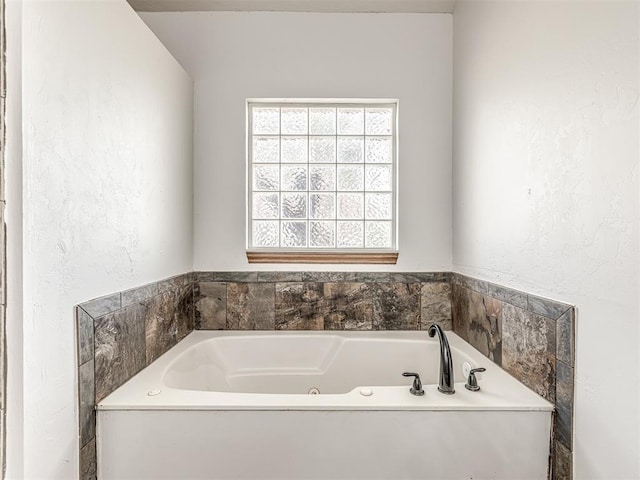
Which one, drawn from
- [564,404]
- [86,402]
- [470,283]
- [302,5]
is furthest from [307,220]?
[564,404]

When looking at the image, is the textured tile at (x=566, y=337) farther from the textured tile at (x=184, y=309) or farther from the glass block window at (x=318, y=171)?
the textured tile at (x=184, y=309)

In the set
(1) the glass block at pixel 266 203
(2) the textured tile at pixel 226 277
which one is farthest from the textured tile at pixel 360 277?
(1) the glass block at pixel 266 203

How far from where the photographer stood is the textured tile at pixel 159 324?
1.59 metres

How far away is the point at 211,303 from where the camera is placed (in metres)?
2.17

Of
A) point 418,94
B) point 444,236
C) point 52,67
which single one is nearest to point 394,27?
point 418,94

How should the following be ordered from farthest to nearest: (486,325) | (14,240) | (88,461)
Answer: (486,325)
(88,461)
(14,240)

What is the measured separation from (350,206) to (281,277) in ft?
2.04

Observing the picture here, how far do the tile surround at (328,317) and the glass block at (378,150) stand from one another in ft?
2.37

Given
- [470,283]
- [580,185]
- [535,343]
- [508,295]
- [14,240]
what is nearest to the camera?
[14,240]

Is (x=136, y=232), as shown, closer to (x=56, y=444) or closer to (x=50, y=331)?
(x=50, y=331)

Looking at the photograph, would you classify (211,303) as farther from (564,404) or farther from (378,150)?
(564,404)

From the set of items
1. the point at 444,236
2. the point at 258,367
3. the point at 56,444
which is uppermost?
the point at 444,236

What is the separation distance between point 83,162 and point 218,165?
1043 millimetres

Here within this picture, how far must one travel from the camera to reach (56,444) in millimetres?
1034
